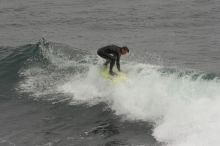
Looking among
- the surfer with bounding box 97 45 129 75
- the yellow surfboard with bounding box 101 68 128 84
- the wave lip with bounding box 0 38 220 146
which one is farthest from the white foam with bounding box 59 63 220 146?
the surfer with bounding box 97 45 129 75

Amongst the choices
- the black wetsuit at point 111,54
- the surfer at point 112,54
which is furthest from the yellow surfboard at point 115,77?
the black wetsuit at point 111,54

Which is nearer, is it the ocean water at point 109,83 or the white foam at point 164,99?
the white foam at point 164,99

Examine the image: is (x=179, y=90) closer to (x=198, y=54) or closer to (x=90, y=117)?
(x=90, y=117)

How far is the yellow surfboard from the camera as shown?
2058 cm

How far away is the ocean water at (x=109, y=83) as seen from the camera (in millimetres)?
17156

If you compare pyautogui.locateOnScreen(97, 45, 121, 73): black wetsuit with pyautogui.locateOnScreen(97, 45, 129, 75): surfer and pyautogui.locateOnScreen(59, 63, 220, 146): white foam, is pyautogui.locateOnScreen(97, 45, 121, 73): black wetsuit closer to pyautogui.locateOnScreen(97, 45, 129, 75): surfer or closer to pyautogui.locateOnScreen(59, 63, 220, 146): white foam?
pyautogui.locateOnScreen(97, 45, 129, 75): surfer

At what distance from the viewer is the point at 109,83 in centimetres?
2088

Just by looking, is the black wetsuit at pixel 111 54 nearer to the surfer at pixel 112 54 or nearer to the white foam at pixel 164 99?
the surfer at pixel 112 54

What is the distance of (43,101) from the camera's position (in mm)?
20766

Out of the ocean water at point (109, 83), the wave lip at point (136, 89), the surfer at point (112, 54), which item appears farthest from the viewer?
the surfer at point (112, 54)

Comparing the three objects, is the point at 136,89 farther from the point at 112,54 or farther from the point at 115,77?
the point at 112,54

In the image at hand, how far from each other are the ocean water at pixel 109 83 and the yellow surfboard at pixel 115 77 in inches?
9.8

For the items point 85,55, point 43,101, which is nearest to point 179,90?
point 43,101

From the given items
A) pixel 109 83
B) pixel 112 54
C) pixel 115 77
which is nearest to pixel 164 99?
pixel 115 77
